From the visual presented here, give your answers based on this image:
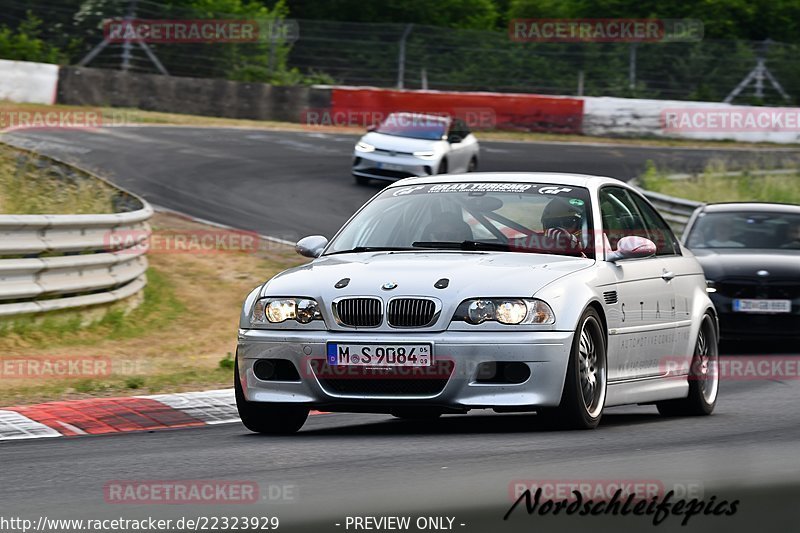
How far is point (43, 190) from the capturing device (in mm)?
16562

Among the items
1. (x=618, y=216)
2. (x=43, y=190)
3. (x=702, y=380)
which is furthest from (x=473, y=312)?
(x=43, y=190)

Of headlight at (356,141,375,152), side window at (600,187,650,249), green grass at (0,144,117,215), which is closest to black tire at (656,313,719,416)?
side window at (600,187,650,249)

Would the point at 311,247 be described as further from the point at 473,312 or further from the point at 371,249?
the point at 473,312

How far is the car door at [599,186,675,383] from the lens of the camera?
8.20 metres

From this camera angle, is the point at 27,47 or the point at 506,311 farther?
the point at 27,47

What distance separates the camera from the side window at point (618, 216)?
28.3 feet

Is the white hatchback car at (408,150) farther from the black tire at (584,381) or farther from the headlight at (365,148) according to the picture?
the black tire at (584,381)

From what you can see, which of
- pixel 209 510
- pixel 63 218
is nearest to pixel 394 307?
pixel 209 510

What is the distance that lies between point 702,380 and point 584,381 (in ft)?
6.42
